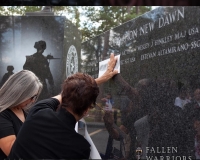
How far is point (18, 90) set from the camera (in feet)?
7.93

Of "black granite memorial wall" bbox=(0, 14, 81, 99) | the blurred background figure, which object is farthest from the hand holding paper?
"black granite memorial wall" bbox=(0, 14, 81, 99)

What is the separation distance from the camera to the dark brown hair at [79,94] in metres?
1.92

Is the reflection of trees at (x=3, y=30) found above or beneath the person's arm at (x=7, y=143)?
above

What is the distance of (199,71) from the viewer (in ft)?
9.71

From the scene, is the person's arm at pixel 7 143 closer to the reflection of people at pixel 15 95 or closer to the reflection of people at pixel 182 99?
the reflection of people at pixel 15 95

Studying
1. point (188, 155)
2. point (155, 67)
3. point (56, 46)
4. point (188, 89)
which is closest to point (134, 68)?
point (155, 67)

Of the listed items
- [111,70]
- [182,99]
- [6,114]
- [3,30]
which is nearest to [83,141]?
[6,114]

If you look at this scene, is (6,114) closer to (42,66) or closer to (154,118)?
(154,118)

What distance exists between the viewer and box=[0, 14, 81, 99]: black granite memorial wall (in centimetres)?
492

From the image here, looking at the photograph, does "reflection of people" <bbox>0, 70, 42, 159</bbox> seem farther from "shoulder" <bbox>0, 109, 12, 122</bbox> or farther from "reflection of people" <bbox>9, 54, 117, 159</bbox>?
"reflection of people" <bbox>9, 54, 117, 159</bbox>

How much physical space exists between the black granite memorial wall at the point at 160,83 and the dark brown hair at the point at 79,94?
4.24 feet

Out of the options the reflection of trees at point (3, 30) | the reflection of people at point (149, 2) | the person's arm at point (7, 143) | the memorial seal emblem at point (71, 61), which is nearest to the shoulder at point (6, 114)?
the person's arm at point (7, 143)

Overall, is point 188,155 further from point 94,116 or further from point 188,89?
point 94,116

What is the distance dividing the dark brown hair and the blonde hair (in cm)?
53
